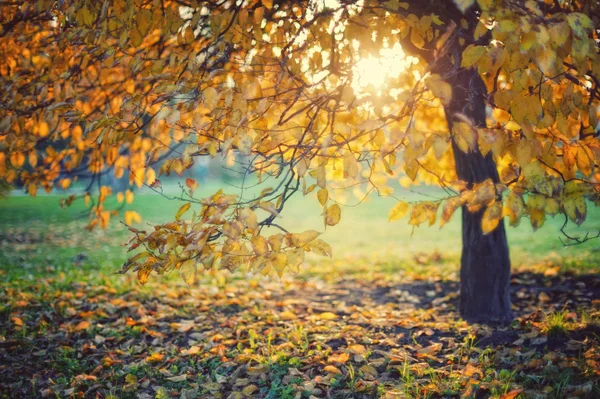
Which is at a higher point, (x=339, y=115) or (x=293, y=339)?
(x=339, y=115)

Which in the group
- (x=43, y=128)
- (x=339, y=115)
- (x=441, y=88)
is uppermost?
(x=43, y=128)

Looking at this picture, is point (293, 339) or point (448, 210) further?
point (293, 339)

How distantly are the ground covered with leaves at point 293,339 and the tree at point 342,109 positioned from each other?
87 centimetres

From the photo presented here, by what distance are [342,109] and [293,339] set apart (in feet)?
6.48

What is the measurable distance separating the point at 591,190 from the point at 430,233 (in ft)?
36.0

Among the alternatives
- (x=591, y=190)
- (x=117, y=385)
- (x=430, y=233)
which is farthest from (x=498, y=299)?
(x=430, y=233)

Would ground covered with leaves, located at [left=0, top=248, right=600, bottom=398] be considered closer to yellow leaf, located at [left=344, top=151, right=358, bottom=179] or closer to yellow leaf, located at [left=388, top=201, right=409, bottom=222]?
yellow leaf, located at [left=388, top=201, right=409, bottom=222]

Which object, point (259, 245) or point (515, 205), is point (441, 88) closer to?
point (515, 205)

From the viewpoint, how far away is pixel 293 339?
403 cm

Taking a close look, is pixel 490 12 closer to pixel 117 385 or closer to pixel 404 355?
pixel 404 355

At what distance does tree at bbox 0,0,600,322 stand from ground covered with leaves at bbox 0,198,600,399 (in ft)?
2.87

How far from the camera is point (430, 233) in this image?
13.2 m

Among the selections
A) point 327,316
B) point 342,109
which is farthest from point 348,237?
point 342,109

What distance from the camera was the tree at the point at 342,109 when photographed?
2330 mm
